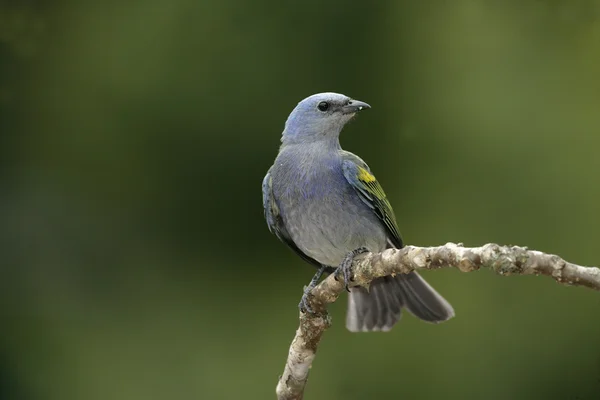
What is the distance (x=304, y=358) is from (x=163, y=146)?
260 cm

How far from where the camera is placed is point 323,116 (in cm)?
374

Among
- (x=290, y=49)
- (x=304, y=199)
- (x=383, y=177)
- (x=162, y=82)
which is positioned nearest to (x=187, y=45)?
(x=162, y=82)

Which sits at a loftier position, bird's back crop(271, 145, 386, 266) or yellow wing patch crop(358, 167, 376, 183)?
yellow wing patch crop(358, 167, 376, 183)

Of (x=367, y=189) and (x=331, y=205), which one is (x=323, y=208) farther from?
(x=367, y=189)

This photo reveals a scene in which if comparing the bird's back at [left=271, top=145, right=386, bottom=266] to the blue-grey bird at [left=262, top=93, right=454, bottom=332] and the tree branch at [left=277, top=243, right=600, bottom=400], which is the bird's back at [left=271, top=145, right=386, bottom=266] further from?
the tree branch at [left=277, top=243, right=600, bottom=400]

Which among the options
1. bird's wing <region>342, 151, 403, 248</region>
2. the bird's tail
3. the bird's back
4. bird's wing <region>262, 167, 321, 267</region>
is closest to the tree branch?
the bird's back

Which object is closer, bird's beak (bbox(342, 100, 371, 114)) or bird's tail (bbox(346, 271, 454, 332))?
bird's beak (bbox(342, 100, 371, 114))

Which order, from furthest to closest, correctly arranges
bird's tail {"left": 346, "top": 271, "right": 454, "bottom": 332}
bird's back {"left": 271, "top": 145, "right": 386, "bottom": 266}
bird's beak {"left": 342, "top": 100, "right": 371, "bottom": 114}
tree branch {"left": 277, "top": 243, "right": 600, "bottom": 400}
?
bird's tail {"left": 346, "top": 271, "right": 454, "bottom": 332}, bird's beak {"left": 342, "top": 100, "right": 371, "bottom": 114}, bird's back {"left": 271, "top": 145, "right": 386, "bottom": 266}, tree branch {"left": 277, "top": 243, "right": 600, "bottom": 400}

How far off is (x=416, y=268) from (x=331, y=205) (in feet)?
4.32

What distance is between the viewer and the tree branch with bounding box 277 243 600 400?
71.4 inches

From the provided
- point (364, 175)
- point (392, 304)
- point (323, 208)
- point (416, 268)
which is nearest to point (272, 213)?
point (323, 208)

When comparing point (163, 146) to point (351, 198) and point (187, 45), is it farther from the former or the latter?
point (351, 198)

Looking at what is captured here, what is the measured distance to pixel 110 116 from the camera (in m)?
5.23

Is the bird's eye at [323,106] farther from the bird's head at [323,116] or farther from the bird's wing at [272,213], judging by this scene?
the bird's wing at [272,213]
